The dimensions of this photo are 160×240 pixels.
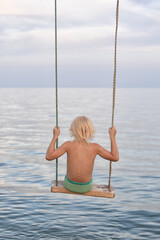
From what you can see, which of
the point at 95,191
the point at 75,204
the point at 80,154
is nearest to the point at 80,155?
the point at 80,154

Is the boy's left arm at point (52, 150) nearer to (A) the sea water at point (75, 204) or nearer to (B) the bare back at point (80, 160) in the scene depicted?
(B) the bare back at point (80, 160)

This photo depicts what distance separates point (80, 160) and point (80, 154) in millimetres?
99

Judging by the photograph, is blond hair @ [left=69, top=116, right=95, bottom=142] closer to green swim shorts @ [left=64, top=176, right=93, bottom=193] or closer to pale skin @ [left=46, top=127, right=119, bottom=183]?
pale skin @ [left=46, top=127, right=119, bottom=183]

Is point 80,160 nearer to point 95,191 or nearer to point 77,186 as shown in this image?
point 77,186

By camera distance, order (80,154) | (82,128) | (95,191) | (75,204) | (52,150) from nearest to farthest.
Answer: (82,128) < (52,150) < (80,154) < (95,191) < (75,204)

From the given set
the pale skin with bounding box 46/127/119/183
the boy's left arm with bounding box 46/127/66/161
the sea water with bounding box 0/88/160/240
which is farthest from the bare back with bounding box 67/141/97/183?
the sea water with bounding box 0/88/160/240

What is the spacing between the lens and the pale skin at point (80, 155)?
638 centimetres

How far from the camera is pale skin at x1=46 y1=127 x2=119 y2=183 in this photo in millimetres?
6379

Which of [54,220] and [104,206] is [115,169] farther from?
[54,220]

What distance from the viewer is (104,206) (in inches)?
414

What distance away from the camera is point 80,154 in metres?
6.48

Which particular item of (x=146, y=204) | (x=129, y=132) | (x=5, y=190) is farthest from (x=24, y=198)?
(x=129, y=132)

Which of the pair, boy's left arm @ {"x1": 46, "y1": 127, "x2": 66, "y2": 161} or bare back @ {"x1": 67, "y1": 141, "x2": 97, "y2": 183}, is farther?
bare back @ {"x1": 67, "y1": 141, "x2": 97, "y2": 183}

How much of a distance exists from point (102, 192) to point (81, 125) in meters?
1.20
